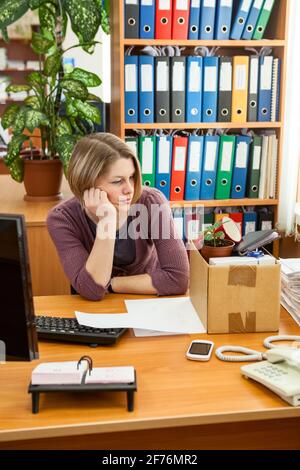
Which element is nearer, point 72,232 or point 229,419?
point 229,419

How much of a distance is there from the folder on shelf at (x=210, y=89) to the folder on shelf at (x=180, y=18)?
173 mm

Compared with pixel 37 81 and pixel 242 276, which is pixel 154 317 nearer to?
pixel 242 276

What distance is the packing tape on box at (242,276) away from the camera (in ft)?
4.44

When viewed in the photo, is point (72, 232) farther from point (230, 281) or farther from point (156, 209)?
point (230, 281)

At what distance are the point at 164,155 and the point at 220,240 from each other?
5.23 ft

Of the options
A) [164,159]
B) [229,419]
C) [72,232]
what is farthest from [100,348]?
[164,159]

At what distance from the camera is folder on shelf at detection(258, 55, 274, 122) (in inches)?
119

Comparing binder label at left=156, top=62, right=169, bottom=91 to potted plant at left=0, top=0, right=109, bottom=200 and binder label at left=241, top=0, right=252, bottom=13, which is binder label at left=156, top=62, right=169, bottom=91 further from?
binder label at left=241, top=0, right=252, bottom=13

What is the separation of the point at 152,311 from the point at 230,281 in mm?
262

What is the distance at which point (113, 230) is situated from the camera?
1.72m

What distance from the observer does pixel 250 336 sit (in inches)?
54.1

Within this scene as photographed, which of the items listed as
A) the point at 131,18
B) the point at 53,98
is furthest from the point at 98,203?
the point at 131,18

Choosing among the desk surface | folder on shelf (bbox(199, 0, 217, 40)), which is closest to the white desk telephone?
the desk surface
